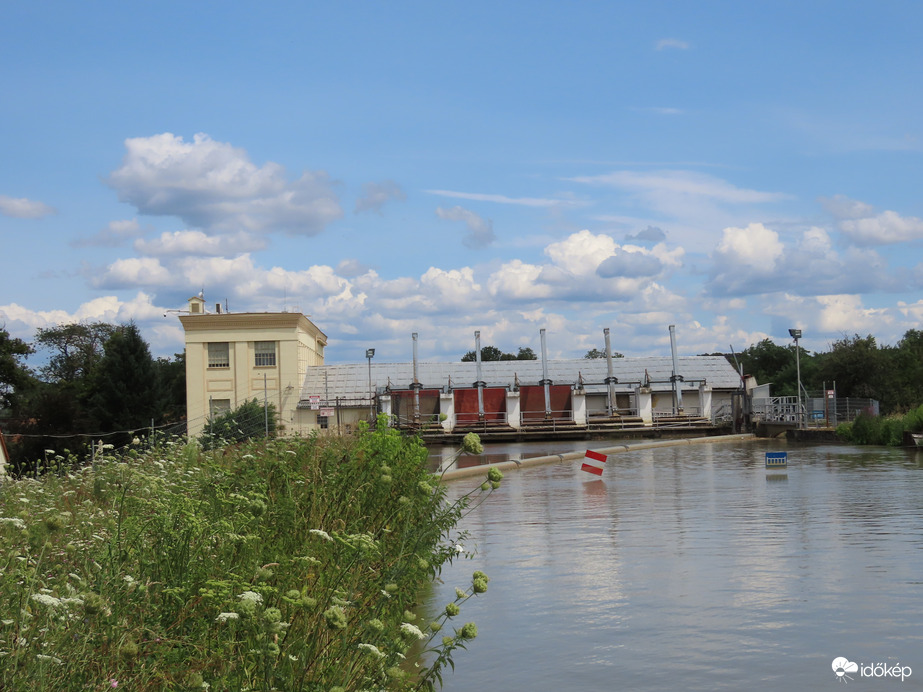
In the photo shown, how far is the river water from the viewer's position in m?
6.79

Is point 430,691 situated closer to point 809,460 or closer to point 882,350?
point 809,460

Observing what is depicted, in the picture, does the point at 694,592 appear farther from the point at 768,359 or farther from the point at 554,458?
the point at 768,359

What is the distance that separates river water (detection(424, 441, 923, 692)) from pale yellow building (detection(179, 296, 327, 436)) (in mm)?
48787

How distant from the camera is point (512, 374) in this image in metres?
65.8

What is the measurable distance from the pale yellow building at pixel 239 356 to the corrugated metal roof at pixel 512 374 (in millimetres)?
2388

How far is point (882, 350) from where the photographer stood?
62750mm

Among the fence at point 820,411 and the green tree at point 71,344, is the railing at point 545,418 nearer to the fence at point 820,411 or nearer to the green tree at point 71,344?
the fence at point 820,411

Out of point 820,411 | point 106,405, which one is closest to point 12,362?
point 106,405

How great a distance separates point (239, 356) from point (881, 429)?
42.5 metres

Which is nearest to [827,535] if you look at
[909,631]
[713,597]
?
[713,597]

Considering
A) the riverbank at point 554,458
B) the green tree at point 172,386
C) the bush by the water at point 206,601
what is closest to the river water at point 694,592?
the bush by the water at point 206,601

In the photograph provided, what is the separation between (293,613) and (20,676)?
176 centimetres

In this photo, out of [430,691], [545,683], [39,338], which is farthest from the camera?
[39,338]

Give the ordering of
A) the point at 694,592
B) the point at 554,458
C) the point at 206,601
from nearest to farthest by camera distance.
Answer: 1. the point at 206,601
2. the point at 694,592
3. the point at 554,458
